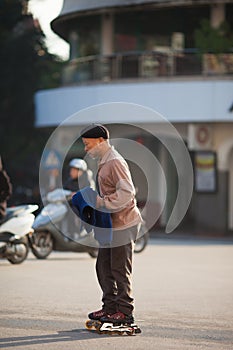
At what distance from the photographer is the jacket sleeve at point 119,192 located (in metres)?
9.46

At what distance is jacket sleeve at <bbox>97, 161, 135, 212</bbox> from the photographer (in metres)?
9.46

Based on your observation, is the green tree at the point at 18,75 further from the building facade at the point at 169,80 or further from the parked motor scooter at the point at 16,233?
the parked motor scooter at the point at 16,233

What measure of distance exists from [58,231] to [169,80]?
51.4 ft

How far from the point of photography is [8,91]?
4000 cm

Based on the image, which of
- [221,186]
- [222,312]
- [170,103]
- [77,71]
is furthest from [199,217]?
[222,312]

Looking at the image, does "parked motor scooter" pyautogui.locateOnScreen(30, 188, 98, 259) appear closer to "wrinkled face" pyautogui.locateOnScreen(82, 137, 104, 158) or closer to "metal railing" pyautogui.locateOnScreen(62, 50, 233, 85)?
"wrinkled face" pyautogui.locateOnScreen(82, 137, 104, 158)

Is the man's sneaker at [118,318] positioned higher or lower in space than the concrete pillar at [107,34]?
lower

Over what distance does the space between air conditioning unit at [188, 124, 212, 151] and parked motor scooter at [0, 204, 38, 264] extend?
16.7 meters

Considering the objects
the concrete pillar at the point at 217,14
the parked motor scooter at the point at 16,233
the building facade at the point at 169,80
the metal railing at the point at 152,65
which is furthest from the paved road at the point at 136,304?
the concrete pillar at the point at 217,14

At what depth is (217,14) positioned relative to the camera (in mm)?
34938

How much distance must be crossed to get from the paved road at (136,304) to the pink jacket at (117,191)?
1019mm

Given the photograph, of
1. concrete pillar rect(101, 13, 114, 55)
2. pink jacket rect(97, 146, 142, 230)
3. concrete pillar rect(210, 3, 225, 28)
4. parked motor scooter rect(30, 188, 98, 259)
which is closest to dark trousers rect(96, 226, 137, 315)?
pink jacket rect(97, 146, 142, 230)

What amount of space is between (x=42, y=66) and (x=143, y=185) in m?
6.98

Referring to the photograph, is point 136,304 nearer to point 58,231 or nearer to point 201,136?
point 58,231
